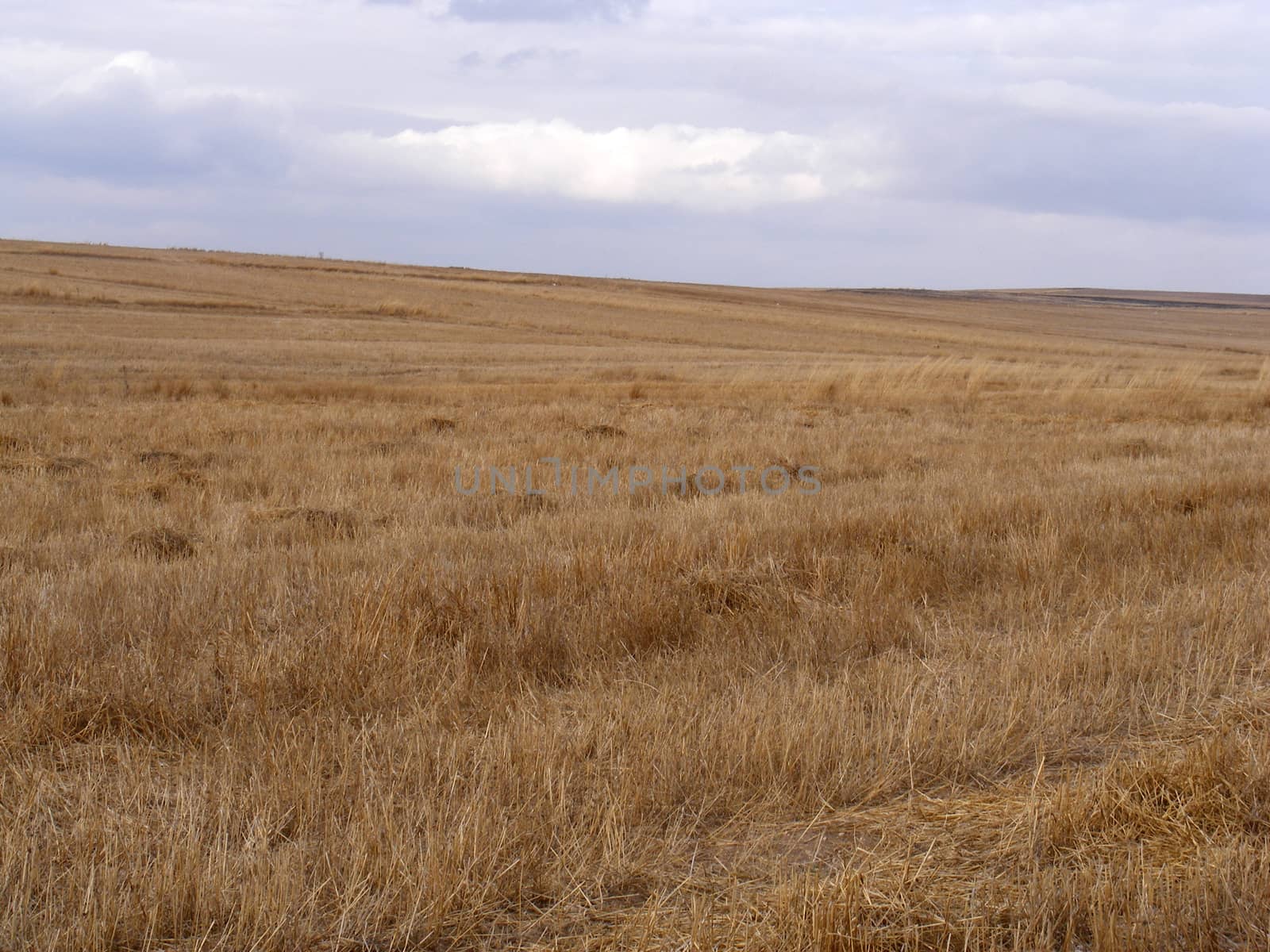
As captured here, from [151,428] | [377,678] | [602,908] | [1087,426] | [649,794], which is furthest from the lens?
[1087,426]

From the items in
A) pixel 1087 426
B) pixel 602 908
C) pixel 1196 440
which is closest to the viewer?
pixel 602 908

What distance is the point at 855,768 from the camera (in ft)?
12.1

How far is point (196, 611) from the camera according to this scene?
5309 mm

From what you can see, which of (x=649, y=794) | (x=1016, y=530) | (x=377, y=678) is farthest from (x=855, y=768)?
(x=1016, y=530)

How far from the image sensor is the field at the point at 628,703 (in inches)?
111

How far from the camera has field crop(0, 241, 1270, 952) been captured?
2.82 m

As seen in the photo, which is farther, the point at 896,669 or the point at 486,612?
the point at 486,612

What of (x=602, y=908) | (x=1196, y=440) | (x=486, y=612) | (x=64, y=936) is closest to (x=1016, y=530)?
(x=486, y=612)

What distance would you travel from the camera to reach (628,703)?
418cm

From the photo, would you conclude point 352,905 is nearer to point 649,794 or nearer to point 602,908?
point 602,908

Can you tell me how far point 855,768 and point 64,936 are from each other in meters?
2.53

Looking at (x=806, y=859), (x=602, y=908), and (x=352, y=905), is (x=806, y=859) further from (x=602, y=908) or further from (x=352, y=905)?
(x=352, y=905)

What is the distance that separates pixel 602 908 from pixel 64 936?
4.67 ft

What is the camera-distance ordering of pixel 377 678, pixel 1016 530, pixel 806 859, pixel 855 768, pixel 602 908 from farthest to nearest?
pixel 1016 530 < pixel 377 678 < pixel 855 768 < pixel 806 859 < pixel 602 908
